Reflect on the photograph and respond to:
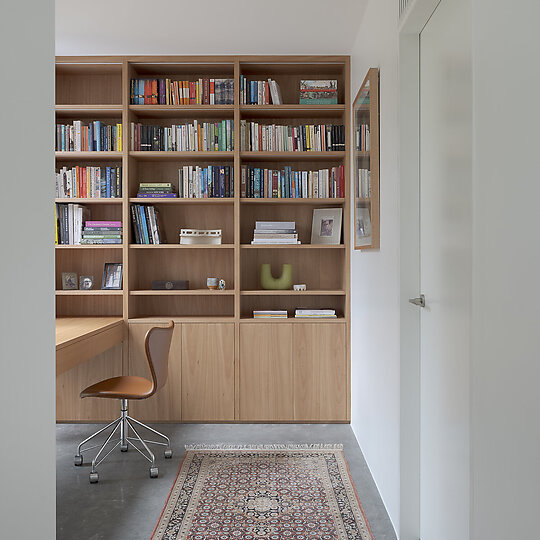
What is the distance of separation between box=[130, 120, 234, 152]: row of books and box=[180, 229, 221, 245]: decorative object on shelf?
0.63 metres

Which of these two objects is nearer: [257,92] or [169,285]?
[257,92]

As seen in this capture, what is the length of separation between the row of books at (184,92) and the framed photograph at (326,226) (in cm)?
112

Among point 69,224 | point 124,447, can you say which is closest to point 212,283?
point 69,224

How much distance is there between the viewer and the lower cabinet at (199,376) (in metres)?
3.84

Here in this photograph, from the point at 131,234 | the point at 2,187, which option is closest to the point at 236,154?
the point at 131,234

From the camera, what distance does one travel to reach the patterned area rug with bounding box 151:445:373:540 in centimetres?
231

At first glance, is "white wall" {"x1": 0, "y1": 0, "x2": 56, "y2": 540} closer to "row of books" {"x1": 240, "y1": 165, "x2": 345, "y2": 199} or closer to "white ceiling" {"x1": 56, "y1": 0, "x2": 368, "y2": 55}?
"white ceiling" {"x1": 56, "y1": 0, "x2": 368, "y2": 55}

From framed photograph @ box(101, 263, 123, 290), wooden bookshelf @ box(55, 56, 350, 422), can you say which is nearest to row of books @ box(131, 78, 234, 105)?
wooden bookshelf @ box(55, 56, 350, 422)

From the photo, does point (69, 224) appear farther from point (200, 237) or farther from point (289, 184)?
point (289, 184)

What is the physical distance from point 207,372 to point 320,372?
860 mm

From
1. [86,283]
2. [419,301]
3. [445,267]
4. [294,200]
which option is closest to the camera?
[445,267]

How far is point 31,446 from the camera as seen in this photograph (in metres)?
1.14

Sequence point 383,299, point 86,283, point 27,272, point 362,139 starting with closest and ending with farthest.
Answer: point 27,272 → point 383,299 → point 362,139 → point 86,283

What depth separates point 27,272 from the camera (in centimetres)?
112
